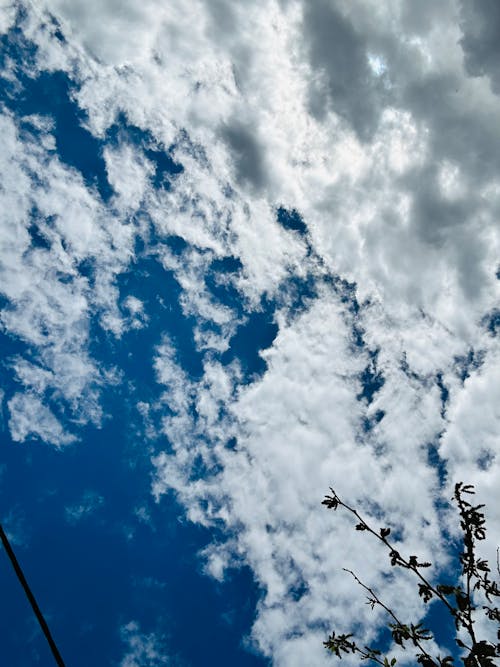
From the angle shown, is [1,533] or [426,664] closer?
[1,533]

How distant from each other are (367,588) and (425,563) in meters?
0.81

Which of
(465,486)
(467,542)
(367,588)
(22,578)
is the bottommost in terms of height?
(22,578)

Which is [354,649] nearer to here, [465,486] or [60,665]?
[465,486]

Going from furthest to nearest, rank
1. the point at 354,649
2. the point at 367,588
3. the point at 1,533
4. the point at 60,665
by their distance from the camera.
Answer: the point at 354,649 < the point at 367,588 < the point at 1,533 < the point at 60,665

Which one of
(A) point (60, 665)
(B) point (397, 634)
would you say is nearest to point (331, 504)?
(B) point (397, 634)

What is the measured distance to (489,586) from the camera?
16.3ft

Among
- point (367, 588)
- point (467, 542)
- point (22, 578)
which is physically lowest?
point (22, 578)

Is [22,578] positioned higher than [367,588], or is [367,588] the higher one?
[367,588]

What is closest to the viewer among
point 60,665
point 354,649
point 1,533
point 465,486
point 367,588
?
point 60,665

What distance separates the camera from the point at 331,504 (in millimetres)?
5262

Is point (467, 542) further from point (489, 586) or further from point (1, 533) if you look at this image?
point (1, 533)

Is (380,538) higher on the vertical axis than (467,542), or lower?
lower

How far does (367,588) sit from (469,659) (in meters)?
1.33

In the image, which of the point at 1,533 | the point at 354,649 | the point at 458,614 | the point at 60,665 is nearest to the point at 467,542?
the point at 458,614
